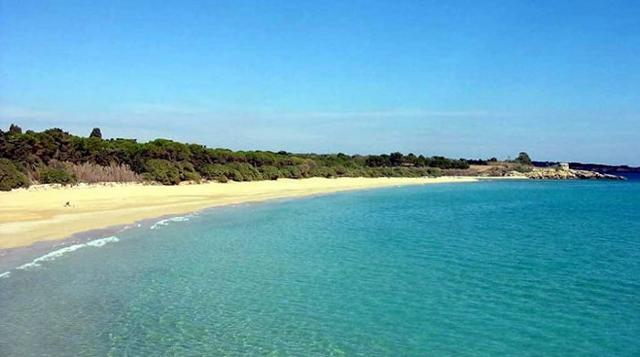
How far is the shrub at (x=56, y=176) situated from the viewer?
37.9m

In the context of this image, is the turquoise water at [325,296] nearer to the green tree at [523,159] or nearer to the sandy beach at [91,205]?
the sandy beach at [91,205]

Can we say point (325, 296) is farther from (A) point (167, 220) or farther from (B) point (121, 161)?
(B) point (121, 161)

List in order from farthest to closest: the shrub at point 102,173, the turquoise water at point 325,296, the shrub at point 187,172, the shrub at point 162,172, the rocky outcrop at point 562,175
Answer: the rocky outcrop at point 562,175 < the shrub at point 187,172 < the shrub at point 162,172 < the shrub at point 102,173 < the turquoise water at point 325,296

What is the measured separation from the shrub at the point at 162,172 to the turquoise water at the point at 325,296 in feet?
88.6

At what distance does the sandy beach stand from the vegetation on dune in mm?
1670

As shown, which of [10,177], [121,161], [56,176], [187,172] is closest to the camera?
[10,177]

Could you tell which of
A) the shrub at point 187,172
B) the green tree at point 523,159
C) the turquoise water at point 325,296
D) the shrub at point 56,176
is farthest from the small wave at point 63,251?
the green tree at point 523,159

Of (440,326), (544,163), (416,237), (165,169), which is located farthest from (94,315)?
(544,163)

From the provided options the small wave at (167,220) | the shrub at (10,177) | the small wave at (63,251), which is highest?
the shrub at (10,177)

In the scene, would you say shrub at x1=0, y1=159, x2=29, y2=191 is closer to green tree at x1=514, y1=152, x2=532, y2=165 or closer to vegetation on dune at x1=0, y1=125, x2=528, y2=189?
vegetation on dune at x1=0, y1=125, x2=528, y2=189

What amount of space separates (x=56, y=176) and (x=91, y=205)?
1034 centimetres

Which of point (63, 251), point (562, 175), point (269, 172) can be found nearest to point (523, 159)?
point (562, 175)

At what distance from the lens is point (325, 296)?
40.5ft

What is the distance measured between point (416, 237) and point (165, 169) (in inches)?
1284
